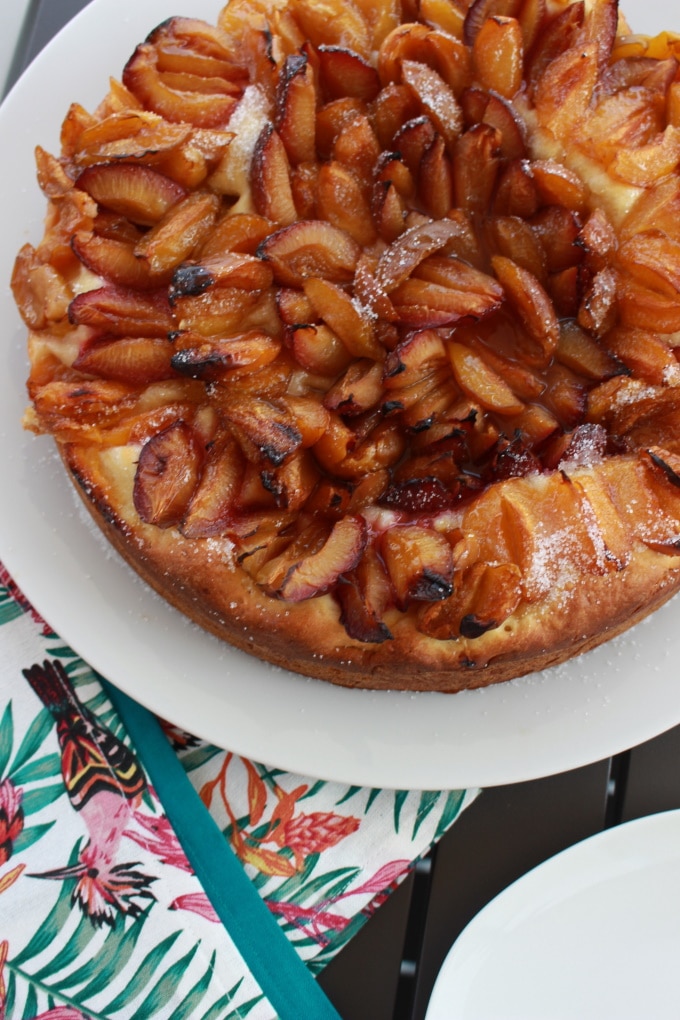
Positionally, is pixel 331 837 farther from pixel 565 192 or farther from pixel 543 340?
pixel 565 192

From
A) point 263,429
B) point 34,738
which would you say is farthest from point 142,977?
point 263,429

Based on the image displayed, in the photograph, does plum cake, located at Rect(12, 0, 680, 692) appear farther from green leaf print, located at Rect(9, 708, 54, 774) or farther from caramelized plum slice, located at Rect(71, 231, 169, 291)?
green leaf print, located at Rect(9, 708, 54, 774)

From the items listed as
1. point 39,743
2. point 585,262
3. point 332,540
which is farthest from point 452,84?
point 39,743

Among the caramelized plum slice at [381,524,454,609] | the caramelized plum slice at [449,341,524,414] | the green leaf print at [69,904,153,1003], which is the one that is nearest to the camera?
the caramelized plum slice at [381,524,454,609]

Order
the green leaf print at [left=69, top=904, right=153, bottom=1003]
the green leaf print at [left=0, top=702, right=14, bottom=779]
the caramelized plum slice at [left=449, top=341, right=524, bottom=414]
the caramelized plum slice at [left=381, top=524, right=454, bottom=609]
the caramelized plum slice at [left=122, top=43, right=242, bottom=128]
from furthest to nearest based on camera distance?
the green leaf print at [left=0, top=702, right=14, bottom=779] → the green leaf print at [left=69, top=904, right=153, bottom=1003] → the caramelized plum slice at [left=122, top=43, right=242, bottom=128] → the caramelized plum slice at [left=449, top=341, right=524, bottom=414] → the caramelized plum slice at [left=381, top=524, right=454, bottom=609]

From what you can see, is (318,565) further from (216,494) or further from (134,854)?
(134,854)

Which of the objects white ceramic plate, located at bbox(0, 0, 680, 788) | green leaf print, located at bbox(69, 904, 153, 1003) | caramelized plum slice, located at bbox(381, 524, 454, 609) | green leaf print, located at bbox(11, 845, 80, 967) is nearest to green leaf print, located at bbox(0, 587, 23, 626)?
white ceramic plate, located at bbox(0, 0, 680, 788)
